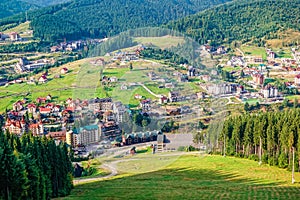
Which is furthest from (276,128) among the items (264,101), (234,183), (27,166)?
(264,101)

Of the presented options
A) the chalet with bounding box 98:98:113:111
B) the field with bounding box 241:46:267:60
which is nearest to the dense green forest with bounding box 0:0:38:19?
A: the field with bounding box 241:46:267:60

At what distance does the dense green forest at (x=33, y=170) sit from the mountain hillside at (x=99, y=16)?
285 feet

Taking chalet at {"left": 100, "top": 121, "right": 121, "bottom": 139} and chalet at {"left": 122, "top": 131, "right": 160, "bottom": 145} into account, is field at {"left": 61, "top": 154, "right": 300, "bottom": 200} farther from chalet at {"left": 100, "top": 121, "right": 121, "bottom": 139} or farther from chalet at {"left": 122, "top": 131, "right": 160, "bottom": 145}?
chalet at {"left": 100, "top": 121, "right": 121, "bottom": 139}

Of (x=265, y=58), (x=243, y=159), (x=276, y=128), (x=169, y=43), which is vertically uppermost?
(x=265, y=58)

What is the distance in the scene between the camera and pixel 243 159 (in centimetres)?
3022

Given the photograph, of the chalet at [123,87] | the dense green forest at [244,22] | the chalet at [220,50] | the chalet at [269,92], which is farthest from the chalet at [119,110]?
the dense green forest at [244,22]

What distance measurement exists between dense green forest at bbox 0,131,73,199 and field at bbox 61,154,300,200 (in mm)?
909

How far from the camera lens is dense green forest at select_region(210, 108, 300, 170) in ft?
84.8

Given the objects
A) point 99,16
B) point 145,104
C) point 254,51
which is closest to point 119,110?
point 145,104

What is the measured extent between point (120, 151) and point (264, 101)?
56405 millimetres

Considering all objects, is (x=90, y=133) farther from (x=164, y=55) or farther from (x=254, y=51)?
(x=254, y=51)

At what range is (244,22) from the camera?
379ft

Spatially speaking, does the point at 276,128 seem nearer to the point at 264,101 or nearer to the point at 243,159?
the point at 243,159

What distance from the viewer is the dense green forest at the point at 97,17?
114 metres
